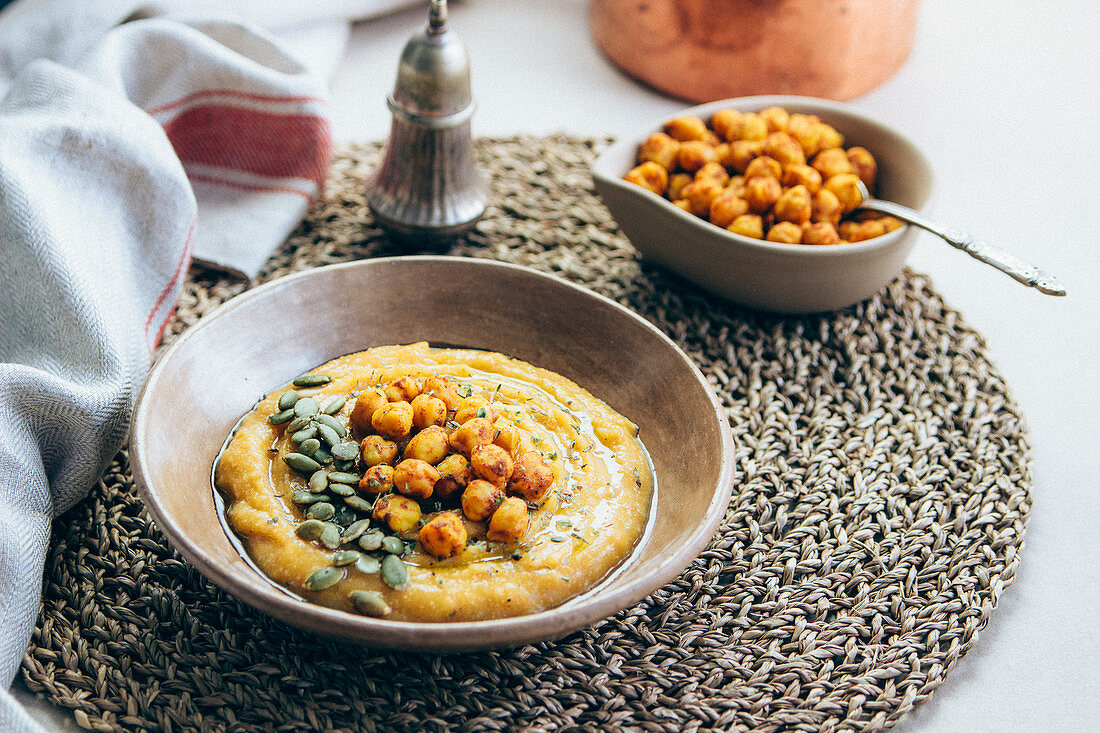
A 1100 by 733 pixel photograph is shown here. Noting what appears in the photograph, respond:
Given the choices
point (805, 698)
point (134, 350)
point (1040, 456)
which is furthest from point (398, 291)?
point (1040, 456)

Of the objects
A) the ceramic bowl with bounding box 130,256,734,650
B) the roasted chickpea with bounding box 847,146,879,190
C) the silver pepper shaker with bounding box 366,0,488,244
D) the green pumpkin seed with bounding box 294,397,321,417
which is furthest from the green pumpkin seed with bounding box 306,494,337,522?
the roasted chickpea with bounding box 847,146,879,190

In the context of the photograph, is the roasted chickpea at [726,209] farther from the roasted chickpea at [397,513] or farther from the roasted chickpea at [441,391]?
the roasted chickpea at [397,513]

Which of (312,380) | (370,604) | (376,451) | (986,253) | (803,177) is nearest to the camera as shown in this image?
(370,604)

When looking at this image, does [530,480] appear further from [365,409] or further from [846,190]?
[846,190]

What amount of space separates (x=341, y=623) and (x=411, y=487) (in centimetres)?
32

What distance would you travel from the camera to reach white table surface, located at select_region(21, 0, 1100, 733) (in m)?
1.82

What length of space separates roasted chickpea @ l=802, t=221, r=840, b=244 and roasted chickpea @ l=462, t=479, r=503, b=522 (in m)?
1.09

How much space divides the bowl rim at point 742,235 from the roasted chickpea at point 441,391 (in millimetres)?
771

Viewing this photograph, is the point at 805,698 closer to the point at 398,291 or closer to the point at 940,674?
the point at 940,674

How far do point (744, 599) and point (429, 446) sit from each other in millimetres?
662

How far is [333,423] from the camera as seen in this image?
1.83 m

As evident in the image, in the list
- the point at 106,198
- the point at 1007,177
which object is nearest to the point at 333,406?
the point at 106,198

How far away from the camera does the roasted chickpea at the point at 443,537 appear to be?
158cm

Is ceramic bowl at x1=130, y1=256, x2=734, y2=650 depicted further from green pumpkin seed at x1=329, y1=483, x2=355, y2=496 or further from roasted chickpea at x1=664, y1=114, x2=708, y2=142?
roasted chickpea at x1=664, y1=114, x2=708, y2=142
